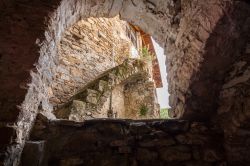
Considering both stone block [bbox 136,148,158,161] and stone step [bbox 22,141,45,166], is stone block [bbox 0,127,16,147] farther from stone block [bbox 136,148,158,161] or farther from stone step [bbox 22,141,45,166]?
stone block [bbox 136,148,158,161]

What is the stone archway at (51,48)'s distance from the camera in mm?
1570

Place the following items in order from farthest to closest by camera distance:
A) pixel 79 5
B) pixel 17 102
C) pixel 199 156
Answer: pixel 79 5
pixel 199 156
pixel 17 102

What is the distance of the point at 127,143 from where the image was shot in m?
1.87

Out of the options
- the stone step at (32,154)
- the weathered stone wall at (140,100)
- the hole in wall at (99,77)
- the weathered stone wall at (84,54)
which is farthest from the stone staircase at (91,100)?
the stone step at (32,154)

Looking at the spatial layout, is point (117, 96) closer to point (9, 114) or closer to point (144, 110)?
point (144, 110)

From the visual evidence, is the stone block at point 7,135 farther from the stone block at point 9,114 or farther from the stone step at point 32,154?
the stone step at point 32,154

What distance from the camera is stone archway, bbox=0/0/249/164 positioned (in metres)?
1.57

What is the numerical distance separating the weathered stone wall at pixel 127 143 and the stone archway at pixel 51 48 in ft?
0.73

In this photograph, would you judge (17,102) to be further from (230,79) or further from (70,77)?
(70,77)

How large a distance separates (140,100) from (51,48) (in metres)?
5.60

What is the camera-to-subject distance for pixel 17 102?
1551 millimetres

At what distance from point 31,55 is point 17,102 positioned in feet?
1.37

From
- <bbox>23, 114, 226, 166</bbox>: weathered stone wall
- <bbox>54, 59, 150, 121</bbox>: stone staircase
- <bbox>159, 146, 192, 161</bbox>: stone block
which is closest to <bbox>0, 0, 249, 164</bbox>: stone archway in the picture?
<bbox>23, 114, 226, 166</bbox>: weathered stone wall

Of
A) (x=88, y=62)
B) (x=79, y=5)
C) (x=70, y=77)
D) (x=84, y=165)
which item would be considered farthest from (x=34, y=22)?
(x=88, y=62)
